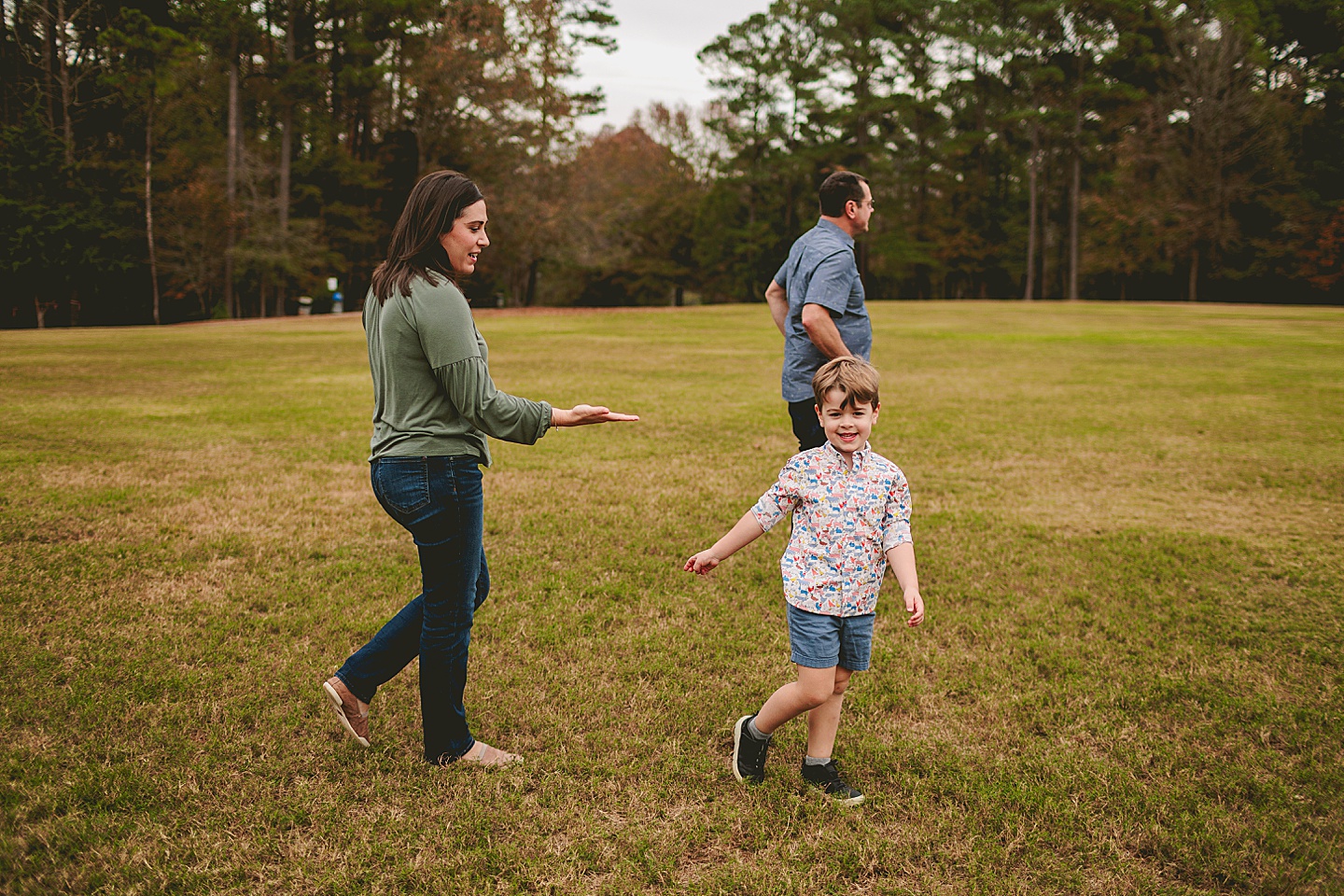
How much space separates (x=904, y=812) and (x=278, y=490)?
561cm

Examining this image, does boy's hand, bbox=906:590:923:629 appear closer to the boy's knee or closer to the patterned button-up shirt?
the patterned button-up shirt

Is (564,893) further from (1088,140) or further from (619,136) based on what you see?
(619,136)

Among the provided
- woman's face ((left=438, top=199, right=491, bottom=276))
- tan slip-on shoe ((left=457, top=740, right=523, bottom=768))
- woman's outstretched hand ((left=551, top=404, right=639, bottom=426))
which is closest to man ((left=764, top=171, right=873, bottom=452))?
woman's outstretched hand ((left=551, top=404, right=639, bottom=426))

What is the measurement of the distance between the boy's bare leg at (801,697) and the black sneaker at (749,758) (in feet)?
0.18

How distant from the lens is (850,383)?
281cm

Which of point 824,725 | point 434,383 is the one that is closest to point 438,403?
point 434,383

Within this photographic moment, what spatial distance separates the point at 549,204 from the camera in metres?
39.5

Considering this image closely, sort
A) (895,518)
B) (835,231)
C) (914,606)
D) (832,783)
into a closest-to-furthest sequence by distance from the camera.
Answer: (914,606)
(895,518)
(832,783)
(835,231)

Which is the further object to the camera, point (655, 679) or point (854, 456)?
point (655, 679)

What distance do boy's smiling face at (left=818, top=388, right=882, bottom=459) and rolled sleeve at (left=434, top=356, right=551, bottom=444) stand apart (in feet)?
3.04

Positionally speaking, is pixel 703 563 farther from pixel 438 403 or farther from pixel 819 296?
pixel 819 296

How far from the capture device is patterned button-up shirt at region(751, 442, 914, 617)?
284 centimetres

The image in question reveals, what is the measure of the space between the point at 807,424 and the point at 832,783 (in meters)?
2.00

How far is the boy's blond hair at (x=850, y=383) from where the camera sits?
2805 millimetres
